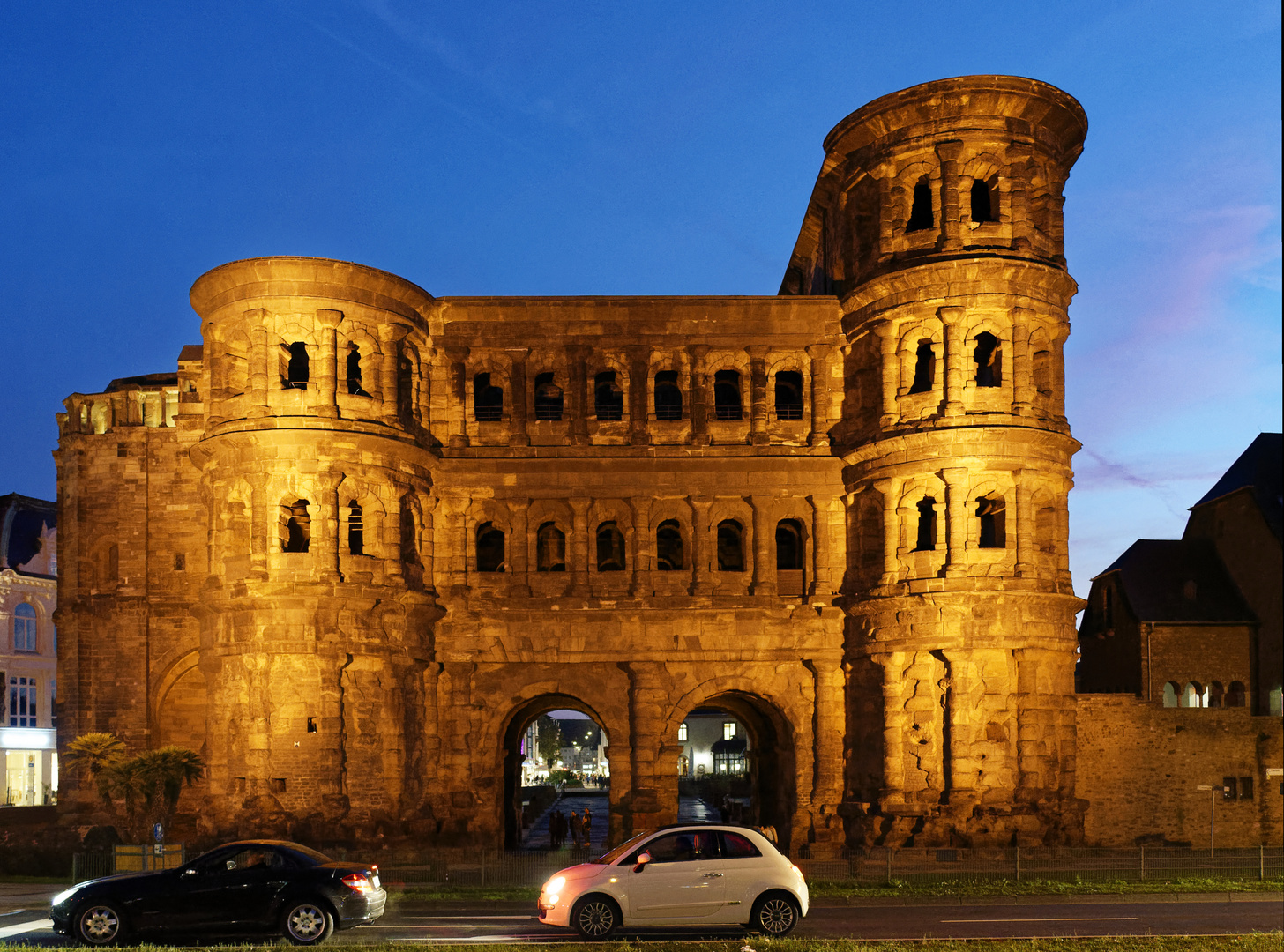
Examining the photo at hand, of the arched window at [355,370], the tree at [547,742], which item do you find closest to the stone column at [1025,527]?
the arched window at [355,370]

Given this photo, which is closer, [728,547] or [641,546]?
[641,546]

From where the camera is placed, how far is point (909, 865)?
3086 centimetres

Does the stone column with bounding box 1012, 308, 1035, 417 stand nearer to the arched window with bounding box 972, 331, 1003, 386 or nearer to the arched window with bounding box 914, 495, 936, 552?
the arched window with bounding box 972, 331, 1003, 386

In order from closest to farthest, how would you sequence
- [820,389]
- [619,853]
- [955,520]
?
[619,853]
[955,520]
[820,389]

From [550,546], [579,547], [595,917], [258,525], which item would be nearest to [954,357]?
[579,547]

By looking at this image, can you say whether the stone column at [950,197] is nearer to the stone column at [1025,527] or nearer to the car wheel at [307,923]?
the stone column at [1025,527]

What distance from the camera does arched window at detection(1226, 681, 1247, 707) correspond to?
140 ft

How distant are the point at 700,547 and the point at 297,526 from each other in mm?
11740

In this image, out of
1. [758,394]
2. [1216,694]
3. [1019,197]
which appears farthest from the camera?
[1216,694]

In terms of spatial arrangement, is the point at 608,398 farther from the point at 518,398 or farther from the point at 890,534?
the point at 890,534

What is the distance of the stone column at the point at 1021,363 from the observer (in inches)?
1341

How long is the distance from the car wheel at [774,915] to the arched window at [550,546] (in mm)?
20380

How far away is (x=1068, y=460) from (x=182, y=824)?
1113 inches

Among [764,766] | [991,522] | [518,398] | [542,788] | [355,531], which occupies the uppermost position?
[518,398]
